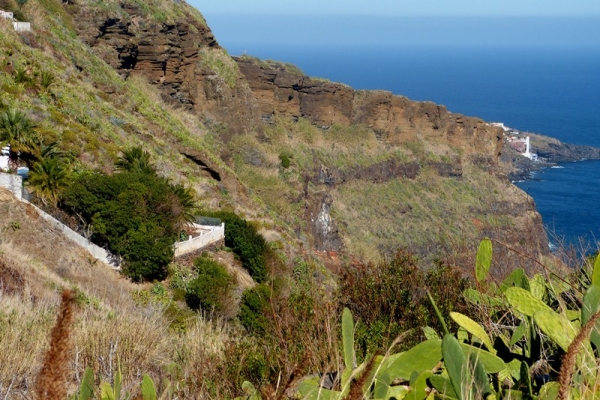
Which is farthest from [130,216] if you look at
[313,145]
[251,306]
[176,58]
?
[313,145]

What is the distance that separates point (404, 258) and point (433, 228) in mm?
35010

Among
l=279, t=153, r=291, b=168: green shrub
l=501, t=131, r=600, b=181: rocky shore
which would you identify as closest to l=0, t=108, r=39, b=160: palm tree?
l=279, t=153, r=291, b=168: green shrub

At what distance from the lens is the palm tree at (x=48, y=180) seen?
58.0ft

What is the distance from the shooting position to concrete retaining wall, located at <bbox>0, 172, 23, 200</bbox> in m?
16.7

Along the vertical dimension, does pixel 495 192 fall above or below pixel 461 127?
below

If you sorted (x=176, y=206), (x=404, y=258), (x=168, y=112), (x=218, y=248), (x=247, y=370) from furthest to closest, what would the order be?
1. (x=168, y=112)
2. (x=218, y=248)
3. (x=176, y=206)
4. (x=404, y=258)
5. (x=247, y=370)

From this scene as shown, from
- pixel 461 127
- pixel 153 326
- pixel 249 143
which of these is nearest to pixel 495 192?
pixel 461 127

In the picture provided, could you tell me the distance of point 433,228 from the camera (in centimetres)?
4719

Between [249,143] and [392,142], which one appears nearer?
[249,143]

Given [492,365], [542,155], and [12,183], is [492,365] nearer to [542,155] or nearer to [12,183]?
[12,183]

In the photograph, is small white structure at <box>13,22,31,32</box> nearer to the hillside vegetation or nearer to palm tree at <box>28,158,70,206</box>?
the hillside vegetation

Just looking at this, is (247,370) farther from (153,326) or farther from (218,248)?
(218,248)

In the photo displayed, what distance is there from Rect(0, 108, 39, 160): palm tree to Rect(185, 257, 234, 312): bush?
205 inches

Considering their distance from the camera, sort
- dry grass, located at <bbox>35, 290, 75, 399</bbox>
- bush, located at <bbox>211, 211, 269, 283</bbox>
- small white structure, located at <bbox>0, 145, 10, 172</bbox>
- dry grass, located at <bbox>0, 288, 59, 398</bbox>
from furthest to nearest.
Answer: bush, located at <bbox>211, 211, 269, 283</bbox>, small white structure, located at <bbox>0, 145, 10, 172</bbox>, dry grass, located at <bbox>0, 288, 59, 398</bbox>, dry grass, located at <bbox>35, 290, 75, 399</bbox>
